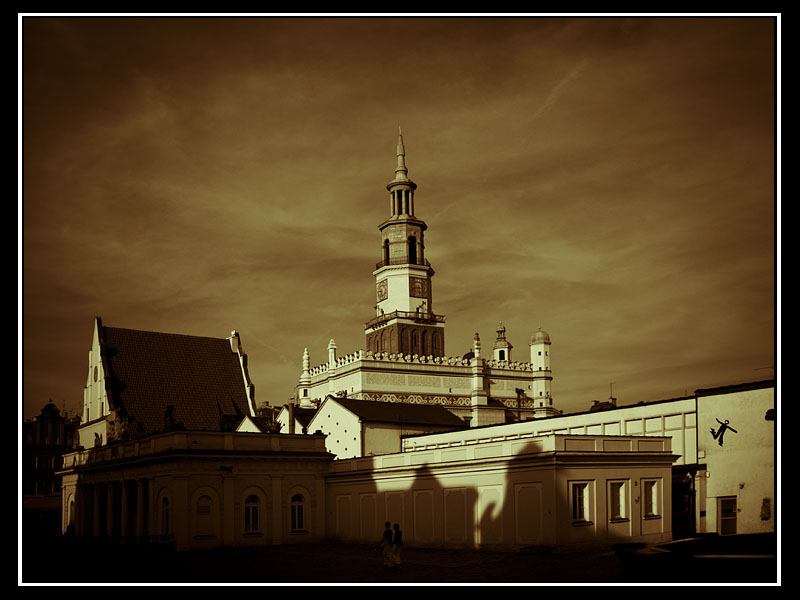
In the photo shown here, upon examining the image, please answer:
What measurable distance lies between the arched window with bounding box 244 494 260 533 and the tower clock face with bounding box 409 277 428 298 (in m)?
49.8

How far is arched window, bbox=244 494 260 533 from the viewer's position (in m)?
49.1

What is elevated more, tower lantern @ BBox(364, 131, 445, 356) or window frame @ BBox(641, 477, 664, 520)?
tower lantern @ BBox(364, 131, 445, 356)

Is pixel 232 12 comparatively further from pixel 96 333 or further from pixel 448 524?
pixel 96 333

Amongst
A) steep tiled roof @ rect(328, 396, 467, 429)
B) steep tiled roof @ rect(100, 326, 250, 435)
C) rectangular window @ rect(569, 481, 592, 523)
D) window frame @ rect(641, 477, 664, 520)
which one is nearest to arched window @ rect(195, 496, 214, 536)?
steep tiled roof @ rect(328, 396, 467, 429)

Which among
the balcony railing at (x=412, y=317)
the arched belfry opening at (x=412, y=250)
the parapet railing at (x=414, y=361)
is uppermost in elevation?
the arched belfry opening at (x=412, y=250)

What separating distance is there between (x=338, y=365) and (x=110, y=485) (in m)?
39.9

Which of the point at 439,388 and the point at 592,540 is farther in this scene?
the point at 439,388

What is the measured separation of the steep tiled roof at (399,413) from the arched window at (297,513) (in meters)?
12.4

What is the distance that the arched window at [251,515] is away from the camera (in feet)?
161

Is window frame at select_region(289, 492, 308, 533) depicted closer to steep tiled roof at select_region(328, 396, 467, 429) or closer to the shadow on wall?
the shadow on wall

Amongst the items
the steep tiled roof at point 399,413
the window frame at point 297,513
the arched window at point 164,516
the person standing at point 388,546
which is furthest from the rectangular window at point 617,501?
the steep tiled roof at point 399,413

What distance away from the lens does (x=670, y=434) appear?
162 ft

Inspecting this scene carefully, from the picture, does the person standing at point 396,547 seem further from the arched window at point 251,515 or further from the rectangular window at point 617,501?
the arched window at point 251,515
